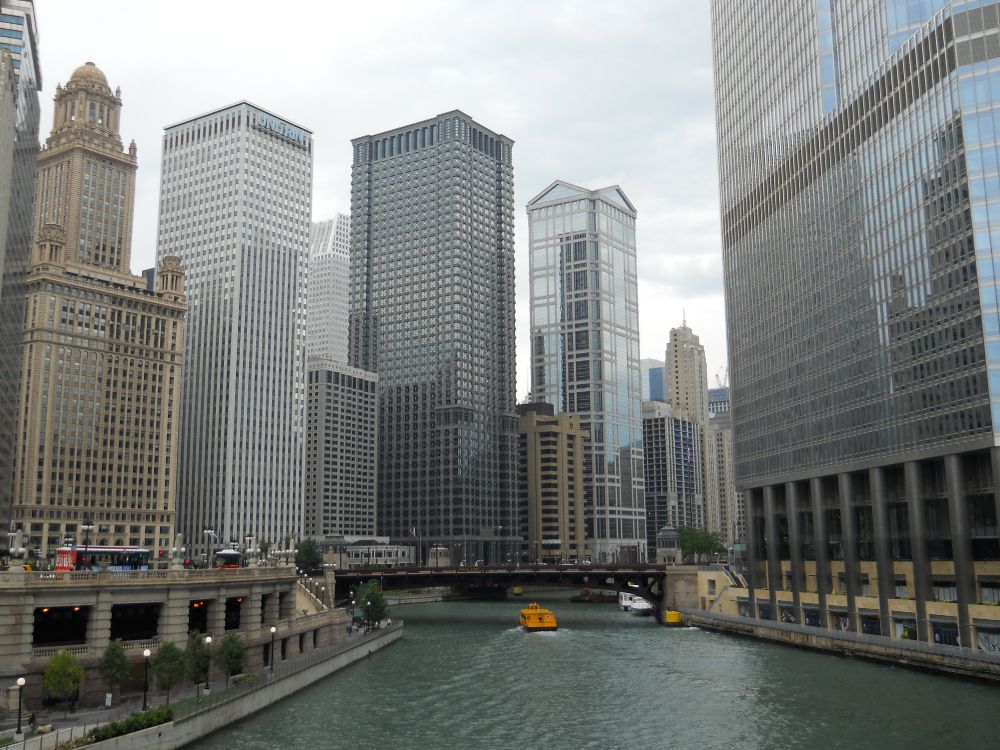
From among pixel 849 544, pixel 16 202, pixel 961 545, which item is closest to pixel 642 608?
pixel 849 544

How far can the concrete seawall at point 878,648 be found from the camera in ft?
272

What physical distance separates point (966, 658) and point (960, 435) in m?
24.2

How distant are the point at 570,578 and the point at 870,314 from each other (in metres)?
84.7

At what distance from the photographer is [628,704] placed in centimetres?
7888

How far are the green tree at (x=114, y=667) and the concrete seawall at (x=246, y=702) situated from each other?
687 centimetres

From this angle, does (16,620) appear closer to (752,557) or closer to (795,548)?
(795,548)

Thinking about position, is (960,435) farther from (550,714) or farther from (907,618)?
(550,714)

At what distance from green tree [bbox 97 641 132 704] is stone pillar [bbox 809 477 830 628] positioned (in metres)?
85.4

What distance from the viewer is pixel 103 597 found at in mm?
69125

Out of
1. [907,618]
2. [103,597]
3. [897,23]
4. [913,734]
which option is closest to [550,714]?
[913,734]

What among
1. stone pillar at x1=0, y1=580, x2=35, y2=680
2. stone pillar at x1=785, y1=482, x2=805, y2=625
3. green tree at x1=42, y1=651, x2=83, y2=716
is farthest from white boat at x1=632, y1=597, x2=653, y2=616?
green tree at x1=42, y1=651, x2=83, y2=716

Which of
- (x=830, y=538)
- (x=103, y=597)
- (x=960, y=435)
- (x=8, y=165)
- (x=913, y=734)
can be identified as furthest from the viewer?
(x=830, y=538)

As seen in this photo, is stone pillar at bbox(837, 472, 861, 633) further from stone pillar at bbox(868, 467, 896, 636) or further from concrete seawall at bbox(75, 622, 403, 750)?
concrete seawall at bbox(75, 622, 403, 750)

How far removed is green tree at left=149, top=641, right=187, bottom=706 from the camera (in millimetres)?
64375
